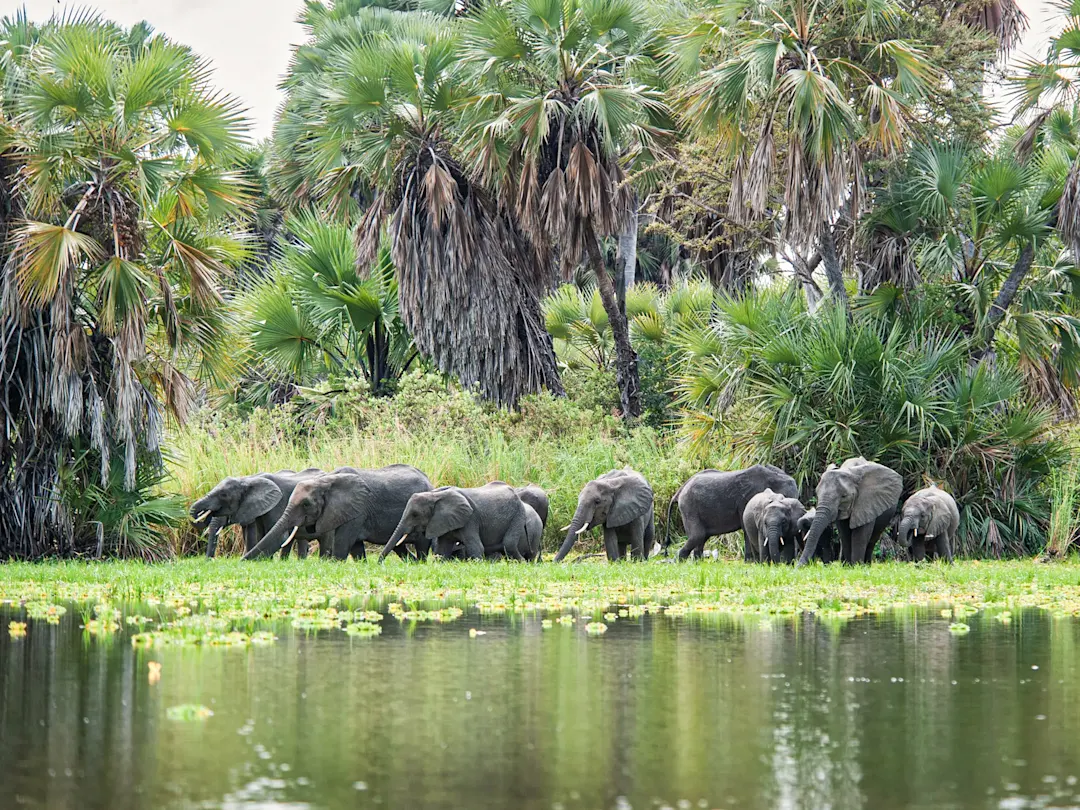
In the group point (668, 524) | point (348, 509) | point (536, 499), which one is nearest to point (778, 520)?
point (668, 524)

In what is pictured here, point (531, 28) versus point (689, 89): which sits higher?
point (531, 28)

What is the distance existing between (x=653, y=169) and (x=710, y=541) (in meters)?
7.00

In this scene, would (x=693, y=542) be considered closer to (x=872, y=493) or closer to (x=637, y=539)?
(x=637, y=539)

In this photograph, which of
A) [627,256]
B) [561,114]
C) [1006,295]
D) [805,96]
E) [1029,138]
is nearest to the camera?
[805,96]

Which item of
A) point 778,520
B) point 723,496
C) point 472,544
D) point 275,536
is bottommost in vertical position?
point 472,544

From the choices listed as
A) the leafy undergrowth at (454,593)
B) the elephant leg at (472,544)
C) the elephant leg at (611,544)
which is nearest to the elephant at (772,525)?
the leafy undergrowth at (454,593)

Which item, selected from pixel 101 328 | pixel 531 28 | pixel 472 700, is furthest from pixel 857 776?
pixel 531 28

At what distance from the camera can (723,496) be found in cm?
1780

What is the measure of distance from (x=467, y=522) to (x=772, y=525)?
366 cm

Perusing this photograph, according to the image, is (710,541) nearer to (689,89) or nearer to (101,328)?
(689,89)

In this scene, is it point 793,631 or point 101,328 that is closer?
point 793,631

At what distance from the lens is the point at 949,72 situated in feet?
71.9

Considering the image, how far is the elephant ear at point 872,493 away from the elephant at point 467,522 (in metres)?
4.14

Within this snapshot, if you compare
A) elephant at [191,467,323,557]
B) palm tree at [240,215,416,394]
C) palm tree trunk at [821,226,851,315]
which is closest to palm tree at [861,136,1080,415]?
palm tree trunk at [821,226,851,315]
